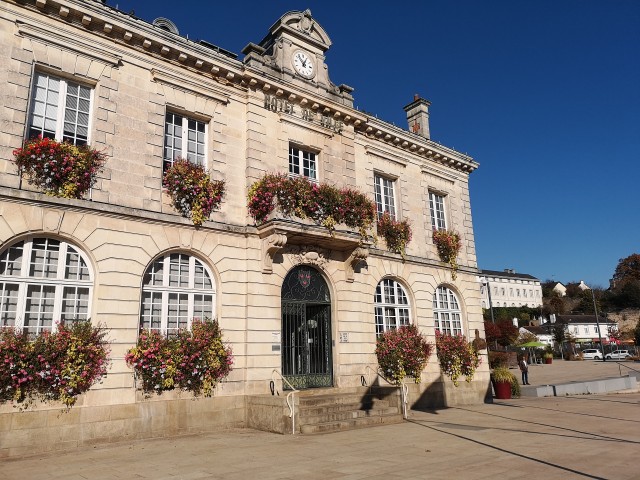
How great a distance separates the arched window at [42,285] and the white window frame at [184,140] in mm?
3202

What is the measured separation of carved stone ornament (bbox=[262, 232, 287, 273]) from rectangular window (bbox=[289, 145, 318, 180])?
2610 millimetres

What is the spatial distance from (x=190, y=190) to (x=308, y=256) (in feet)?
12.3

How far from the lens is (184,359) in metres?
10.4

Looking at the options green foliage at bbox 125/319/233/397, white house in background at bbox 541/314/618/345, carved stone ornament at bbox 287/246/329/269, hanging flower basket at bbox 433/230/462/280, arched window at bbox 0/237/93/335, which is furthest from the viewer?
white house in background at bbox 541/314/618/345

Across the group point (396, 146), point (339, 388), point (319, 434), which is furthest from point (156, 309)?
point (396, 146)

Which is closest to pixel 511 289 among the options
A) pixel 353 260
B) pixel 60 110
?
pixel 353 260

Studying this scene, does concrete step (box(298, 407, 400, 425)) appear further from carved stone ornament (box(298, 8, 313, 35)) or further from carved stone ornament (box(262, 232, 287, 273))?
carved stone ornament (box(298, 8, 313, 35))

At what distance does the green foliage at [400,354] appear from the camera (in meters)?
14.5

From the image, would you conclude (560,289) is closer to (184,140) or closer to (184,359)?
(184,140)

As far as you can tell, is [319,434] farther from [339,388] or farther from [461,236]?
[461,236]

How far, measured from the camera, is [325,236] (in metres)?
12.9

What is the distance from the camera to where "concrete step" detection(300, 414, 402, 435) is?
1028cm

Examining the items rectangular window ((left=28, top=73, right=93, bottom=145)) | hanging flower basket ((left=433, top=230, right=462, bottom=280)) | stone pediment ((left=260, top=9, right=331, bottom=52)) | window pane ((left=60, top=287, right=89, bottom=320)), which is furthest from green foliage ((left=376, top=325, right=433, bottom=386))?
rectangular window ((left=28, top=73, right=93, bottom=145))

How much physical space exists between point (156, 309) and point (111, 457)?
343 cm
